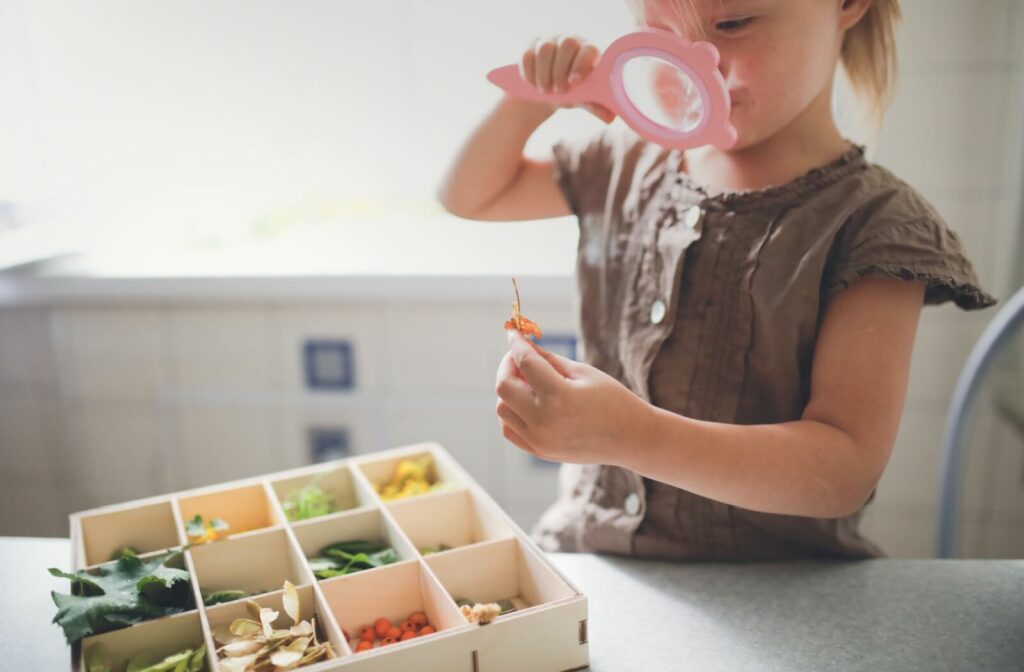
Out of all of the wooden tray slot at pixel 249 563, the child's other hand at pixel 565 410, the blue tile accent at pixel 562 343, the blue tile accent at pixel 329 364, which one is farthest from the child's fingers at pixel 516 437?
the blue tile accent at pixel 329 364

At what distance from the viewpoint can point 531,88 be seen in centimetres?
66

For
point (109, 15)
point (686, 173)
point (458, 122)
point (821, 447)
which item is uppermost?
point (109, 15)

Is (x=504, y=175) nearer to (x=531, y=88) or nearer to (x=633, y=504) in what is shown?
(x=531, y=88)

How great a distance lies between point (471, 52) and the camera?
1.18m

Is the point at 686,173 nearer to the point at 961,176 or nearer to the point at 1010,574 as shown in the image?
the point at 1010,574

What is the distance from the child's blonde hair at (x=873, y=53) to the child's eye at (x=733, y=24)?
134 mm

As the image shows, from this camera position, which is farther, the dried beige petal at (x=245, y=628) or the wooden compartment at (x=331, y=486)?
the wooden compartment at (x=331, y=486)

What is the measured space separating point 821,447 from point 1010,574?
0.23m

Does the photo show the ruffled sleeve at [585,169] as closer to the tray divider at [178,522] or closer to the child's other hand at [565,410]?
the child's other hand at [565,410]

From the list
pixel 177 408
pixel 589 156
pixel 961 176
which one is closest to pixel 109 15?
pixel 177 408

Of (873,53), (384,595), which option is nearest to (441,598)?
(384,595)

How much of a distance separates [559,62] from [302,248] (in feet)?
2.82

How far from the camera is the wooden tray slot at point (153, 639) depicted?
568 millimetres

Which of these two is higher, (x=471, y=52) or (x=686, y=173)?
(x=471, y=52)
